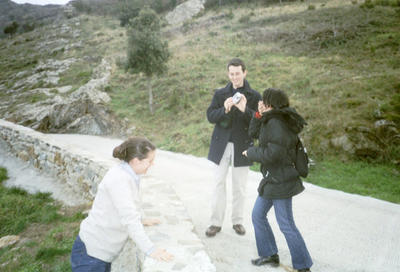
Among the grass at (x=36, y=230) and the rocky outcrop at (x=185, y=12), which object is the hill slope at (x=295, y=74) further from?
the rocky outcrop at (x=185, y=12)

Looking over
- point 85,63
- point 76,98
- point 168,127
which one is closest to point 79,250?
point 168,127

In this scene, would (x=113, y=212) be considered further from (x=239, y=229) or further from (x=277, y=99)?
(x=239, y=229)

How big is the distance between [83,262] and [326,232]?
3.41 m

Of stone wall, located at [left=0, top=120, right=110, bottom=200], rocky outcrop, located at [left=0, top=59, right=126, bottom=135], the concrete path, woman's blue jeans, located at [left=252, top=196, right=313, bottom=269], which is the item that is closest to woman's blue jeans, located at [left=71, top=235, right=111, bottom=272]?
the concrete path

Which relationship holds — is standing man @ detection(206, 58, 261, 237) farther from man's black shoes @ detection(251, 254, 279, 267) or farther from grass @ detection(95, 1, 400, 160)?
grass @ detection(95, 1, 400, 160)

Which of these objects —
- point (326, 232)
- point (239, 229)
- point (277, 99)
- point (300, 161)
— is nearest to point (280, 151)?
point (300, 161)

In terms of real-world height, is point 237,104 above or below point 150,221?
above

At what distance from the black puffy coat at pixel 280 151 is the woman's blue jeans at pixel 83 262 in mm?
1658

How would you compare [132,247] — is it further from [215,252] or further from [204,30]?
[204,30]

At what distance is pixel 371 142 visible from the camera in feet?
24.4

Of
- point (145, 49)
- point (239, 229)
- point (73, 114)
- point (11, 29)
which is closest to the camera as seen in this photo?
point (239, 229)

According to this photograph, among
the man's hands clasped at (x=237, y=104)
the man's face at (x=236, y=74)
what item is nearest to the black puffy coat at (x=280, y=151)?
the man's hands clasped at (x=237, y=104)

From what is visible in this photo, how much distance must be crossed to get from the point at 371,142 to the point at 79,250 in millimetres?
7664

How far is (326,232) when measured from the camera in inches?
161
